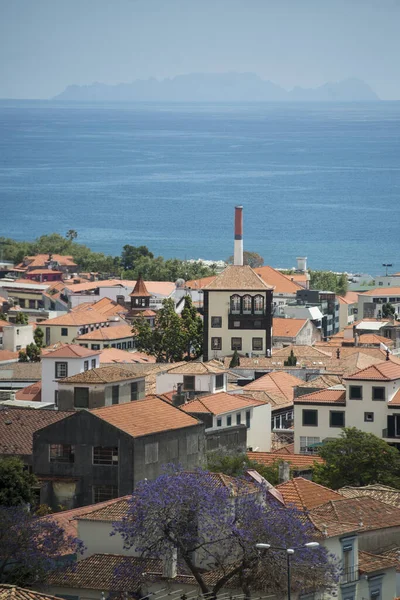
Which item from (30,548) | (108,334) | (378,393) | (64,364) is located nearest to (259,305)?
(108,334)

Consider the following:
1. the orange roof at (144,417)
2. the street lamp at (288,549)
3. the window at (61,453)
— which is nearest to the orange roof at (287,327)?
the orange roof at (144,417)

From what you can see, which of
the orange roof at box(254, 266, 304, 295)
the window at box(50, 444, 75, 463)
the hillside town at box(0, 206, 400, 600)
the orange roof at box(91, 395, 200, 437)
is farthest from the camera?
the orange roof at box(254, 266, 304, 295)

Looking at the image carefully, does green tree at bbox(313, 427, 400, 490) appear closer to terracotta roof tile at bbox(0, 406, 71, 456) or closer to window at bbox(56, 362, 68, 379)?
terracotta roof tile at bbox(0, 406, 71, 456)

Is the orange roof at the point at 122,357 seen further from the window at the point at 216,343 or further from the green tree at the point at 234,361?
the green tree at the point at 234,361

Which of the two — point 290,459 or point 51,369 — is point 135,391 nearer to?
point 290,459

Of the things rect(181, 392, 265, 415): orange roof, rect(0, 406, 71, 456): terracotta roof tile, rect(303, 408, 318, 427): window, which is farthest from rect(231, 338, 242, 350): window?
rect(0, 406, 71, 456): terracotta roof tile

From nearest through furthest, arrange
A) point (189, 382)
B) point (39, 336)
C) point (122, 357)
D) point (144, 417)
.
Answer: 1. point (144, 417)
2. point (189, 382)
3. point (122, 357)
4. point (39, 336)

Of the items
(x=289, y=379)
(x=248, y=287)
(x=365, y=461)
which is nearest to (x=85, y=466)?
(x=365, y=461)
